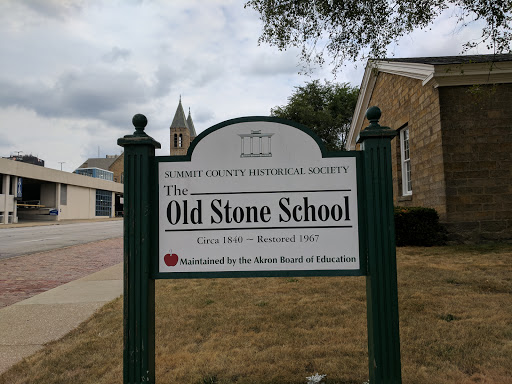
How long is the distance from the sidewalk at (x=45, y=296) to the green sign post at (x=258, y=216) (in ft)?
6.32

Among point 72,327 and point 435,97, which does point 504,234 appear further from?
point 72,327

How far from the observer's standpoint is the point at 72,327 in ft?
13.8

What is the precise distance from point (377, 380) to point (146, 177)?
1.87m

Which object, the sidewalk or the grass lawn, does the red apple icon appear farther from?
the sidewalk

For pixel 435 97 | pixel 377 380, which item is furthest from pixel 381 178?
pixel 435 97

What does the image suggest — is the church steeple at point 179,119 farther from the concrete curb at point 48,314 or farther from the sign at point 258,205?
the sign at point 258,205

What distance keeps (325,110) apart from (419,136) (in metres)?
23.7

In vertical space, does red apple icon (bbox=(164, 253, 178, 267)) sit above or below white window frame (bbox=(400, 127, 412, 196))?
below

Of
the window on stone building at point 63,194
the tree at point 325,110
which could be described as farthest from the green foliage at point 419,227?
the window on stone building at point 63,194

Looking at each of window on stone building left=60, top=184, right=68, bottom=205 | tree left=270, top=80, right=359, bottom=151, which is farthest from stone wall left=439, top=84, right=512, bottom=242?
window on stone building left=60, top=184, right=68, bottom=205

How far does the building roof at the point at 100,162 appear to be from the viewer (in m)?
88.9

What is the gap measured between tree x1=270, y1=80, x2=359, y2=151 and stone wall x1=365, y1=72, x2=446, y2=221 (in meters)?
18.3

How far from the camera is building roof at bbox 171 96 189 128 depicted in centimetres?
8575

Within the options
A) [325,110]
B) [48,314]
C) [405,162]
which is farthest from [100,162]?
[48,314]
